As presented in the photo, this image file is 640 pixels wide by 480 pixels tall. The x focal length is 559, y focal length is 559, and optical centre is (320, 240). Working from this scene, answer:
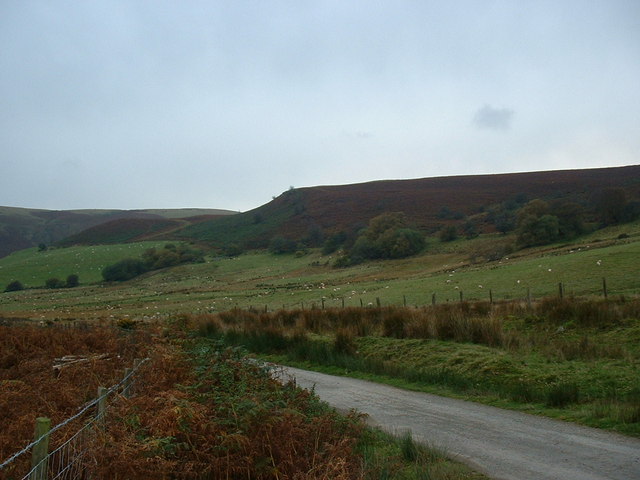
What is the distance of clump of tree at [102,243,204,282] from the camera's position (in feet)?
308

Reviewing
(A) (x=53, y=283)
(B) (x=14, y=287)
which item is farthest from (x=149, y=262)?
(B) (x=14, y=287)

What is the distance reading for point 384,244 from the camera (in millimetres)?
74250

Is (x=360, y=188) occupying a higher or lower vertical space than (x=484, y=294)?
higher

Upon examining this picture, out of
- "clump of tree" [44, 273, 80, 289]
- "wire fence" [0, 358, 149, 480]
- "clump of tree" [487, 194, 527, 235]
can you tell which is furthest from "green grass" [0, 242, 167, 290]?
"wire fence" [0, 358, 149, 480]

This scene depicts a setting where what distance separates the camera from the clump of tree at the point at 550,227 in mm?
56375

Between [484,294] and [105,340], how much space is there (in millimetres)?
21799

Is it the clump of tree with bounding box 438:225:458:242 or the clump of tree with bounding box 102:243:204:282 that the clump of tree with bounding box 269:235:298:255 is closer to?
the clump of tree with bounding box 102:243:204:282

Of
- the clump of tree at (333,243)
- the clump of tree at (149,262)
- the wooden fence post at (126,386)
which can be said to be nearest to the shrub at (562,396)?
the wooden fence post at (126,386)

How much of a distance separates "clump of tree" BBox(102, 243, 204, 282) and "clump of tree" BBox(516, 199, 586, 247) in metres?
55.8

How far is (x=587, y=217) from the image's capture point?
→ 202 feet

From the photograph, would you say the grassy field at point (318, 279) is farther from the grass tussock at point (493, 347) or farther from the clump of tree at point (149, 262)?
the grass tussock at point (493, 347)

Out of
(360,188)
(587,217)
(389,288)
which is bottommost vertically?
(389,288)

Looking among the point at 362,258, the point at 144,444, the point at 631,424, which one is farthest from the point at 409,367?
the point at 362,258

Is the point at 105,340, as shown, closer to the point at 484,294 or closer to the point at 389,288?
the point at 484,294
